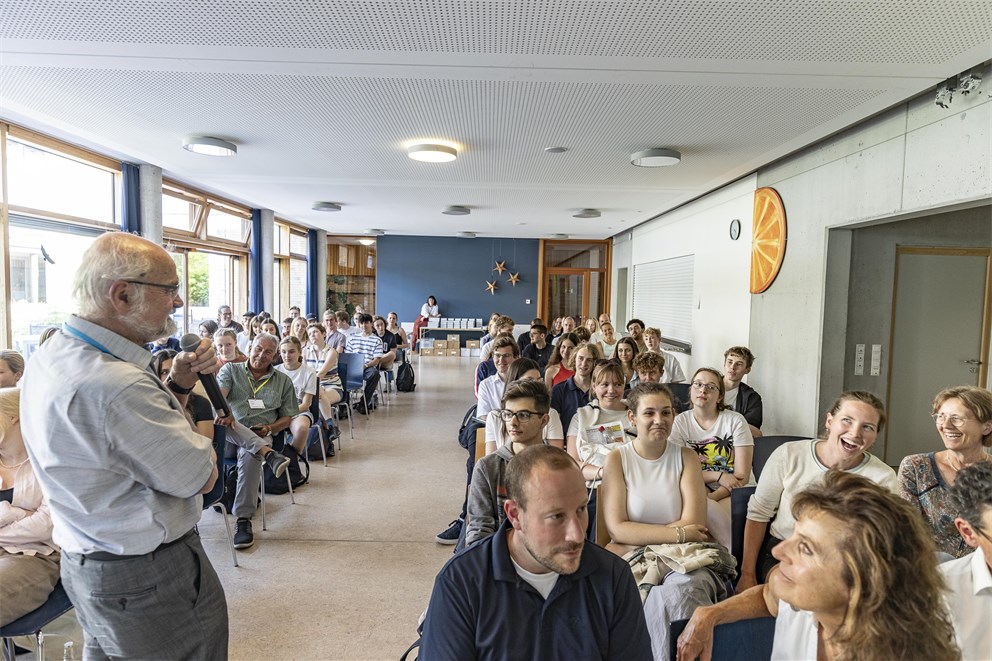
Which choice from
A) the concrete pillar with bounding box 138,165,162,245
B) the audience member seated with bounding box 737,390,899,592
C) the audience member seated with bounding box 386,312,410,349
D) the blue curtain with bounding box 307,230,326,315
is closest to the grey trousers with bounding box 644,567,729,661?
the audience member seated with bounding box 737,390,899,592

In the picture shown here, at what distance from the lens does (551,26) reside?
2.94 meters

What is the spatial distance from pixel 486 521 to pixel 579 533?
1.06m

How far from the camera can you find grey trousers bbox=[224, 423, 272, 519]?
13.3 ft

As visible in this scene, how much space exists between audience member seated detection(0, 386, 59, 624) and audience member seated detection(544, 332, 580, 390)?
12.9 ft

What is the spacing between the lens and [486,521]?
244cm

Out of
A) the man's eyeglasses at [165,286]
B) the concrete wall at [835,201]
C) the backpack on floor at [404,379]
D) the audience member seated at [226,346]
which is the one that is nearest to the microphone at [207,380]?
the man's eyeglasses at [165,286]

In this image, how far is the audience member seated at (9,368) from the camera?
11.1 feet

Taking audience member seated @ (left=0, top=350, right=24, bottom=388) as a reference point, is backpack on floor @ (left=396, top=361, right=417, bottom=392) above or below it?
below

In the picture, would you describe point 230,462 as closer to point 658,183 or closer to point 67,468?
point 67,468

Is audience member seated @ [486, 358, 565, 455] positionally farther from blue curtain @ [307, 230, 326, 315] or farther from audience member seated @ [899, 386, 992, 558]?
blue curtain @ [307, 230, 326, 315]

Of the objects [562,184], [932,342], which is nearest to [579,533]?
[932,342]

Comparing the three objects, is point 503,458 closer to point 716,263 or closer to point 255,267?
point 716,263

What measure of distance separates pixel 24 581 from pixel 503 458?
6.33ft

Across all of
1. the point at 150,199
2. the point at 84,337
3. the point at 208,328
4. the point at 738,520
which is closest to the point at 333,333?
the point at 208,328
